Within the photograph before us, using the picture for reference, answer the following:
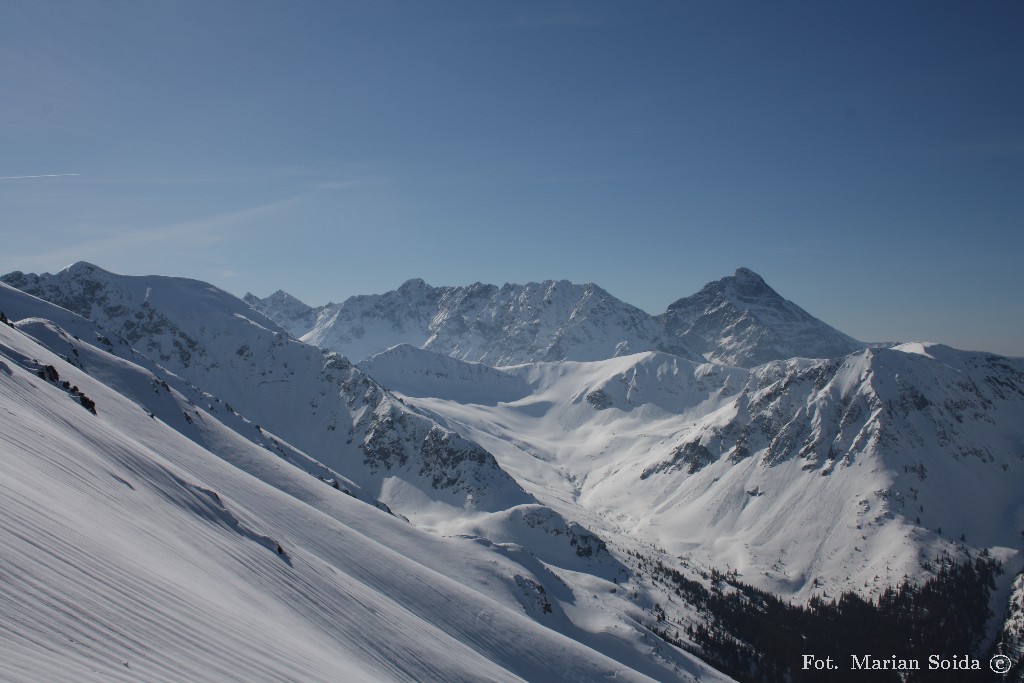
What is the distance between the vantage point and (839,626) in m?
150

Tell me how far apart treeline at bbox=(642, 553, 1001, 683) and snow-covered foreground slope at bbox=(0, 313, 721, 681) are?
4349 centimetres

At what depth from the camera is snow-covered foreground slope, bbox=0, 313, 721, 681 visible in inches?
664

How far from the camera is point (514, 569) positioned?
94.4m

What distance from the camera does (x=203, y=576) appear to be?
1114 inches

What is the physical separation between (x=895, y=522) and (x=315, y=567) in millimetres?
215658

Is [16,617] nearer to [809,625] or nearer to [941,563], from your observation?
[809,625]

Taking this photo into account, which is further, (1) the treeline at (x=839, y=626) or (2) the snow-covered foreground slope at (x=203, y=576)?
(1) the treeline at (x=839, y=626)

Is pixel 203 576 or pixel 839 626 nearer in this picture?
pixel 203 576

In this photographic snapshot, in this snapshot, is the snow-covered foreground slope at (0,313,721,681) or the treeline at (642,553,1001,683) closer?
the snow-covered foreground slope at (0,313,721,681)

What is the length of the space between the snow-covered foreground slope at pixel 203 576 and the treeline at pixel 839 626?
43.5 meters

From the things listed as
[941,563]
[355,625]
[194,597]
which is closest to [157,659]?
[194,597]

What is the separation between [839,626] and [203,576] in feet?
552

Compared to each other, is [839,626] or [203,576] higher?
[203,576]

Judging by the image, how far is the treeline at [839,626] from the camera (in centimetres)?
12319
